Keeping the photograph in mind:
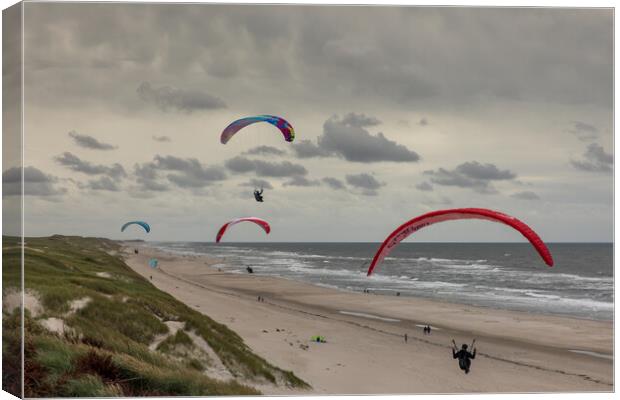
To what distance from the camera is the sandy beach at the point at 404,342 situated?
14.9 m

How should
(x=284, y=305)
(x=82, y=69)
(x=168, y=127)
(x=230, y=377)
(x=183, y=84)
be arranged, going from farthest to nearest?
(x=284, y=305) → (x=168, y=127) → (x=183, y=84) → (x=82, y=69) → (x=230, y=377)

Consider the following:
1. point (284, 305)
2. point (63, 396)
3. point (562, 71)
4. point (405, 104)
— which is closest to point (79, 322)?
point (63, 396)

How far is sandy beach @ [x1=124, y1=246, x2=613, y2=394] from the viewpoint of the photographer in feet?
49.0

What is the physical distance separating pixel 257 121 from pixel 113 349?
245 inches

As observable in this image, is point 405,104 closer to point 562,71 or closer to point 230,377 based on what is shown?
point 562,71

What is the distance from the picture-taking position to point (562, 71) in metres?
14.7

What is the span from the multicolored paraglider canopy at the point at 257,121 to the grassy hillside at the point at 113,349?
4964 millimetres

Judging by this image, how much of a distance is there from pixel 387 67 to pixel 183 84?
5320 mm

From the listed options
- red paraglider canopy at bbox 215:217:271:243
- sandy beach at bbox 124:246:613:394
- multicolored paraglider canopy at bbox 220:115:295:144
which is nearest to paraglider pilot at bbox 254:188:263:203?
red paraglider canopy at bbox 215:217:271:243

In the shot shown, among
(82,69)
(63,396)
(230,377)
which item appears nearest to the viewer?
(63,396)

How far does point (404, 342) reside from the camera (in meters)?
24.5

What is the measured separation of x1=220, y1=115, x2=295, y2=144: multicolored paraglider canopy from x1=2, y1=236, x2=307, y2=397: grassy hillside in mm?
4964

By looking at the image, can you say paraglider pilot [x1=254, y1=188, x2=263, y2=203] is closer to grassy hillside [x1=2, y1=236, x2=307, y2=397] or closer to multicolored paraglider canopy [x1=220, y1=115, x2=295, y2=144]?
multicolored paraglider canopy [x1=220, y1=115, x2=295, y2=144]

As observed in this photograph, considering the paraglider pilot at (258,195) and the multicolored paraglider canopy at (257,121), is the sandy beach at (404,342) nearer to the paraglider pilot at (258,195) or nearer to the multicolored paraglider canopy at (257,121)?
the paraglider pilot at (258,195)
